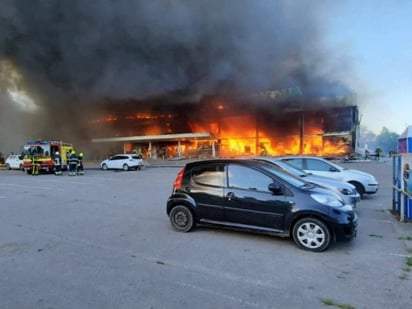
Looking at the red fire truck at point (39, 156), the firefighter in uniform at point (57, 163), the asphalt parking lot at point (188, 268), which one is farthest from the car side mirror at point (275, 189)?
the red fire truck at point (39, 156)

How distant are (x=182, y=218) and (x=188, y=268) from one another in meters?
1.76

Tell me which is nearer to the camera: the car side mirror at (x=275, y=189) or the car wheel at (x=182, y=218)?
the car side mirror at (x=275, y=189)

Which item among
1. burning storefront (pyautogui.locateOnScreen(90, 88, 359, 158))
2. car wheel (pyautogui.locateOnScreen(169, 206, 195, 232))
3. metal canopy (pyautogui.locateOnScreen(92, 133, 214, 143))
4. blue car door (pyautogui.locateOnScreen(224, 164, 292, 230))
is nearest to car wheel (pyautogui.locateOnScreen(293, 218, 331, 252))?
blue car door (pyautogui.locateOnScreen(224, 164, 292, 230))

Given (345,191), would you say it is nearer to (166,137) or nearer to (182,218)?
(182,218)

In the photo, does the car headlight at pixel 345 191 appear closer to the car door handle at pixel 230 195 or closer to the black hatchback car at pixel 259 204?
the black hatchback car at pixel 259 204

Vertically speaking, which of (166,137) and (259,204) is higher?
(166,137)

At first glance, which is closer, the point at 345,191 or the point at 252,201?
the point at 252,201

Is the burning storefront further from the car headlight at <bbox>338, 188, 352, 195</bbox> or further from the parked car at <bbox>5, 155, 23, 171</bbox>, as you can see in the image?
the car headlight at <bbox>338, 188, 352, 195</bbox>

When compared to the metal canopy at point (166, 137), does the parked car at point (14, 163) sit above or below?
below

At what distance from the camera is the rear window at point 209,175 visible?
5.30 m

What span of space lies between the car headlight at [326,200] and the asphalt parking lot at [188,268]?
0.70 meters

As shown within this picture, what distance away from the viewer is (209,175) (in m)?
5.42

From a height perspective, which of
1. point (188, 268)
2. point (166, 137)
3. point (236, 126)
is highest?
point (236, 126)

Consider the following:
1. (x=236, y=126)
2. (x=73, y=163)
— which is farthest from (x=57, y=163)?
(x=236, y=126)
